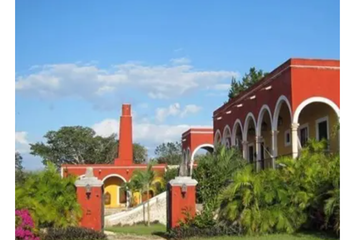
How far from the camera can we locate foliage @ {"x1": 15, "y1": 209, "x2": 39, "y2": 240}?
12097 mm

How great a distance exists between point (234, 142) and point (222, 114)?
116 inches

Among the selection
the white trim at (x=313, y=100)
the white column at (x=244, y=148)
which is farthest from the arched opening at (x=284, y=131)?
the white trim at (x=313, y=100)

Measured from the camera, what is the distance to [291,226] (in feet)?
44.1

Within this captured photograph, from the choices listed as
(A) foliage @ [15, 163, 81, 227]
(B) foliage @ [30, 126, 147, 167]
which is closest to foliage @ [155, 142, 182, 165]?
(B) foliage @ [30, 126, 147, 167]

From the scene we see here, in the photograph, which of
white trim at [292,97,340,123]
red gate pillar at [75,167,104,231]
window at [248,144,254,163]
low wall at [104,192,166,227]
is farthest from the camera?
window at [248,144,254,163]

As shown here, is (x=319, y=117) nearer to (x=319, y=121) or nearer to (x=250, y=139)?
(x=319, y=121)

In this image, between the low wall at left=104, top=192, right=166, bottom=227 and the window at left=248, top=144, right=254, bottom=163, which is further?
the window at left=248, top=144, right=254, bottom=163

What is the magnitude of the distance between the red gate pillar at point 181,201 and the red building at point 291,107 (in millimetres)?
Answer: 1672

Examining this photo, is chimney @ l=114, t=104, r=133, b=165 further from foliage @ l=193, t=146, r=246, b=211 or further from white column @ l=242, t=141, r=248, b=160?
foliage @ l=193, t=146, r=246, b=211

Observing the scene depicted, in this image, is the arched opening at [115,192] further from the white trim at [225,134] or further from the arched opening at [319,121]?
the arched opening at [319,121]

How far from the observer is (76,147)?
60656mm

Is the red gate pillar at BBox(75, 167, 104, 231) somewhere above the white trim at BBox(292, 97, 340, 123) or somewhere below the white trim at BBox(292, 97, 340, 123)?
below
